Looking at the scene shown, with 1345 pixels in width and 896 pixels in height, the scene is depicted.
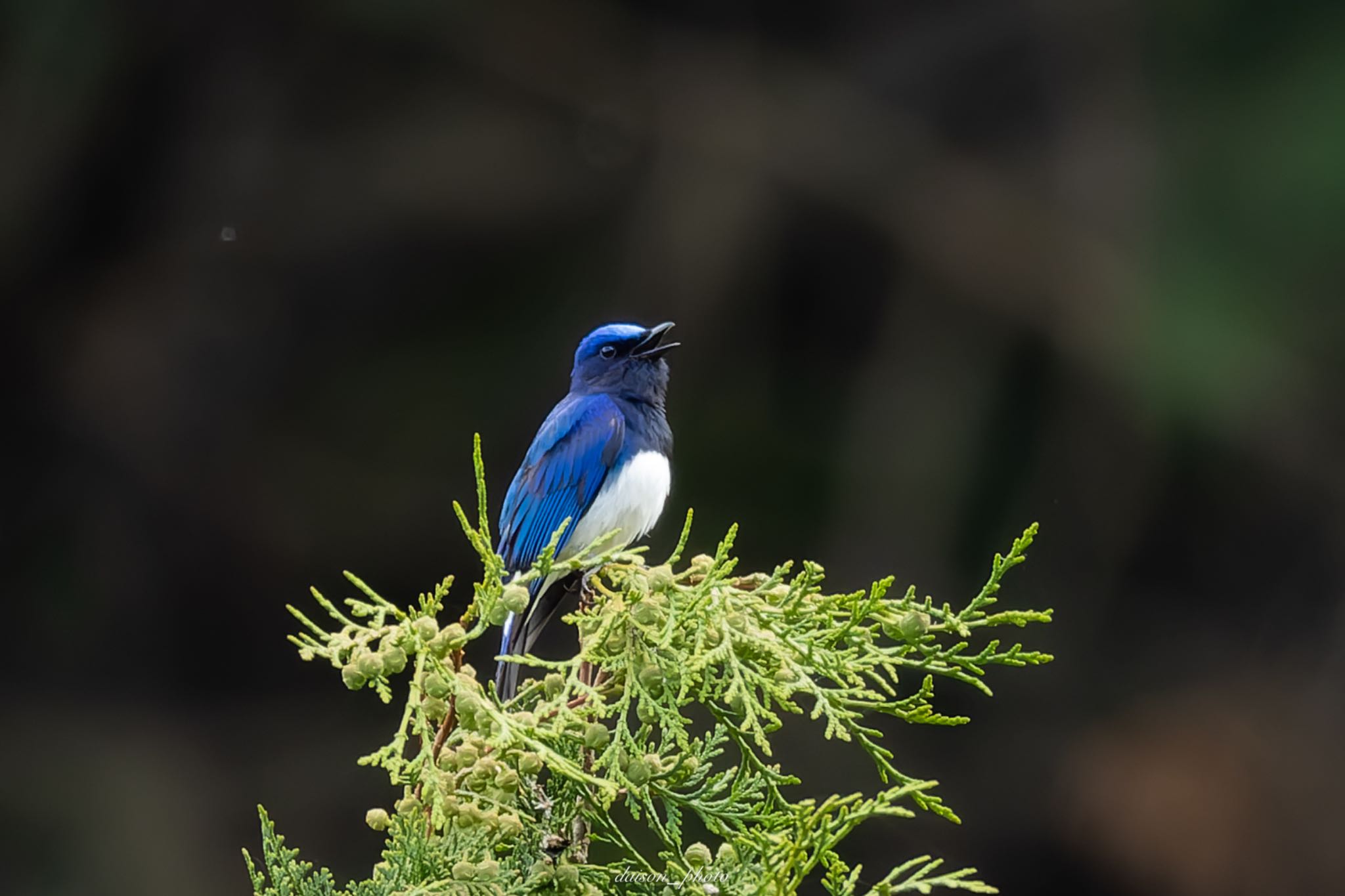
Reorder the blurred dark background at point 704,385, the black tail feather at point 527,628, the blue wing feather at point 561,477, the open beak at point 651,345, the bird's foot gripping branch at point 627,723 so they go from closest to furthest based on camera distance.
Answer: the bird's foot gripping branch at point 627,723
the black tail feather at point 527,628
the blue wing feather at point 561,477
the open beak at point 651,345
the blurred dark background at point 704,385

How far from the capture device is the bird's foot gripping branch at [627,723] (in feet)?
4.41

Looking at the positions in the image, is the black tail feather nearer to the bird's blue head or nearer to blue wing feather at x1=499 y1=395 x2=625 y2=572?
blue wing feather at x1=499 y1=395 x2=625 y2=572

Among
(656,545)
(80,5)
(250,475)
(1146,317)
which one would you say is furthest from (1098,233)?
(80,5)

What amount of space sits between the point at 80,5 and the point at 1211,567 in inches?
197

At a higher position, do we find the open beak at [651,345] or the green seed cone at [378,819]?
the open beak at [651,345]

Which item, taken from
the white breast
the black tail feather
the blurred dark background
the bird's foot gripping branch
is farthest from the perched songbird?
the blurred dark background

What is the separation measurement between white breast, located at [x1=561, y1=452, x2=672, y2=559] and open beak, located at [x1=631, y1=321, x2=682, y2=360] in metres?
0.23

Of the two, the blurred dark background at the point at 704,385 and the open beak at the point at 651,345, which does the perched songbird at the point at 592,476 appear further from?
the blurred dark background at the point at 704,385

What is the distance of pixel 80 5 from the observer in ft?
17.1

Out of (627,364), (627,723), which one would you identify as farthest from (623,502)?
(627,723)

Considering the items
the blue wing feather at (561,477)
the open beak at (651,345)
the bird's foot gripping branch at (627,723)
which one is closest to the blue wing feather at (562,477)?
the blue wing feather at (561,477)

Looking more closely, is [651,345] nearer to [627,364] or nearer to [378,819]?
[627,364]

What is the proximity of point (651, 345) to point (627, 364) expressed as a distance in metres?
A: 0.08

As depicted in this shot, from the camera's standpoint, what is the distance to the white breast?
2.69m
